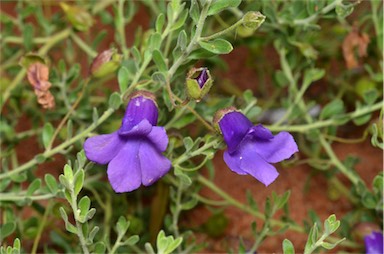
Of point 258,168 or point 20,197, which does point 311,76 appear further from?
point 20,197

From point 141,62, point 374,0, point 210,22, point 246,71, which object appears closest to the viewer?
point 141,62

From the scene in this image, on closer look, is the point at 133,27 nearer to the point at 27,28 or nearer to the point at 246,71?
the point at 246,71

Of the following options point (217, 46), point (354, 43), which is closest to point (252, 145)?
point (217, 46)

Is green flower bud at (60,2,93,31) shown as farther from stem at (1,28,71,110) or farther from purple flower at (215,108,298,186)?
purple flower at (215,108,298,186)

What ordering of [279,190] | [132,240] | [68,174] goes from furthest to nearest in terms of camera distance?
1. [279,190]
2. [132,240]
3. [68,174]

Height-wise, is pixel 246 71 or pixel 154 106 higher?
pixel 154 106

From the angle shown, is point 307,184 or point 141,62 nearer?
point 141,62

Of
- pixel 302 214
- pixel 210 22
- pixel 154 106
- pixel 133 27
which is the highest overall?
pixel 154 106

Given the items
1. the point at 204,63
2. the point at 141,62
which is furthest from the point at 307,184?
the point at 141,62
